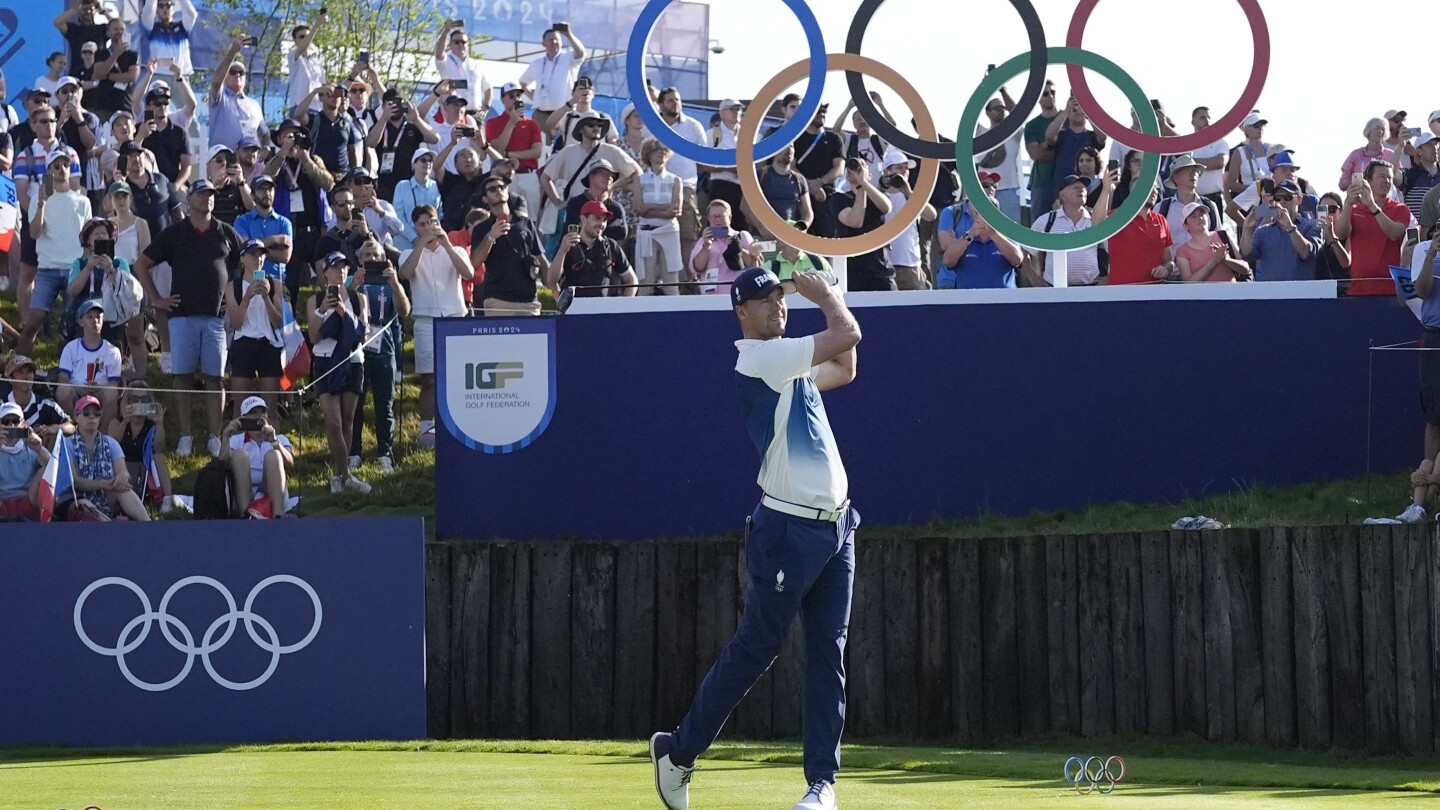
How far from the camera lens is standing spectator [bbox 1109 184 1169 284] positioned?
1555 centimetres

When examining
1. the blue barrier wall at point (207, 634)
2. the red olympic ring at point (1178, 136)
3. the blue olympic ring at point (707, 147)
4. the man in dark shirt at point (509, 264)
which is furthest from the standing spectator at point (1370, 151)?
the blue barrier wall at point (207, 634)

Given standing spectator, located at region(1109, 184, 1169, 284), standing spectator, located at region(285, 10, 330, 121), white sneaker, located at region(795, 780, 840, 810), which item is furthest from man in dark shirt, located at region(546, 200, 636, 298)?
white sneaker, located at region(795, 780, 840, 810)

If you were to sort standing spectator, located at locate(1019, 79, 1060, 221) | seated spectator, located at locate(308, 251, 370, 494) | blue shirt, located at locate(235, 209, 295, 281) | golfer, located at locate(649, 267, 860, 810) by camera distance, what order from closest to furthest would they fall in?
1. golfer, located at locate(649, 267, 860, 810)
2. seated spectator, located at locate(308, 251, 370, 494)
3. blue shirt, located at locate(235, 209, 295, 281)
4. standing spectator, located at locate(1019, 79, 1060, 221)

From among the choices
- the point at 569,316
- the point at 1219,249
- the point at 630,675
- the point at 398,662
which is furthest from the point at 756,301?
the point at 1219,249

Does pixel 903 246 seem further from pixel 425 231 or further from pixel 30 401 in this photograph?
pixel 30 401

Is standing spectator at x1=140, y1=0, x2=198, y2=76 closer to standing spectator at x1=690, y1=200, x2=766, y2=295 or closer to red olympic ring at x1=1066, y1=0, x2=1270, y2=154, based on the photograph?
standing spectator at x1=690, y1=200, x2=766, y2=295

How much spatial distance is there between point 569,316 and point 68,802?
25.7 feet

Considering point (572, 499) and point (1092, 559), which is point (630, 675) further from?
point (1092, 559)

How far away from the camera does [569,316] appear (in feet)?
49.6

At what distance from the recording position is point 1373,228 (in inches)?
593

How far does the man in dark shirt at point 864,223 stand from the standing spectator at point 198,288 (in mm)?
5265

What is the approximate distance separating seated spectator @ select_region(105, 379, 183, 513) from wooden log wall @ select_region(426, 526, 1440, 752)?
→ 278 centimetres

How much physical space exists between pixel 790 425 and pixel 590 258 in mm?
9415

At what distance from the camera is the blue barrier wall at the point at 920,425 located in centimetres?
1509
